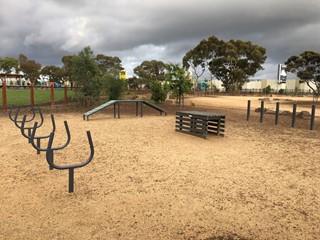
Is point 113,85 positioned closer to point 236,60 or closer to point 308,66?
point 308,66

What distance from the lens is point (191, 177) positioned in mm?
4555

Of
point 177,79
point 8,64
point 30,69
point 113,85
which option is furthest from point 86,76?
point 8,64

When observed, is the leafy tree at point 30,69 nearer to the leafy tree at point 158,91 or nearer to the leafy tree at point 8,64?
the leafy tree at point 8,64

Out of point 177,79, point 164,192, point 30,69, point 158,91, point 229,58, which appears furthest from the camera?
point 30,69

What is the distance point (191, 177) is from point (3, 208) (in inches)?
105

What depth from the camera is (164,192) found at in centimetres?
393

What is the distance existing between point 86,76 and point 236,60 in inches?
1493

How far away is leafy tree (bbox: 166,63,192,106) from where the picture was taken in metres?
17.7

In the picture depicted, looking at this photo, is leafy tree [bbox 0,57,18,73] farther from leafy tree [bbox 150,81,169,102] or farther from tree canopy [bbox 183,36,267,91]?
leafy tree [bbox 150,81,169,102]

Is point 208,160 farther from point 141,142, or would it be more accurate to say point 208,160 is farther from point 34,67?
point 34,67

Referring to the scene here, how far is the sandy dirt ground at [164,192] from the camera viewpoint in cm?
299

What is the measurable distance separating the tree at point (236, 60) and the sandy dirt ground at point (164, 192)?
138 ft

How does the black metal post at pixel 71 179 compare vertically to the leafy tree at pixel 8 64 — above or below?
below

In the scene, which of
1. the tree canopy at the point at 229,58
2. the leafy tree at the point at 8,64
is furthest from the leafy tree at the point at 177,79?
the leafy tree at the point at 8,64
